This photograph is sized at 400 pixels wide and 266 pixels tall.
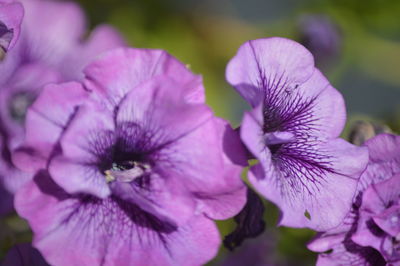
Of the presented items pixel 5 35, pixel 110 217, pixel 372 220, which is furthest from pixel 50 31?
pixel 372 220

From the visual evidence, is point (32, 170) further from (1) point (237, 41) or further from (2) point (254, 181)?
(1) point (237, 41)

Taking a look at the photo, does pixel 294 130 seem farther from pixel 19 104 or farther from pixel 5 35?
pixel 19 104

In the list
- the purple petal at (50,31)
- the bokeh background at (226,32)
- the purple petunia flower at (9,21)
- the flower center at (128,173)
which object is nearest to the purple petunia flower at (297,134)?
the flower center at (128,173)

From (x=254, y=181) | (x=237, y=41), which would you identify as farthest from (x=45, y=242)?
(x=237, y=41)

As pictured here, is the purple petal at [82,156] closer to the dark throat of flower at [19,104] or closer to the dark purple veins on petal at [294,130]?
the dark purple veins on petal at [294,130]

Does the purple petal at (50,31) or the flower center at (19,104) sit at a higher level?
the purple petal at (50,31)
